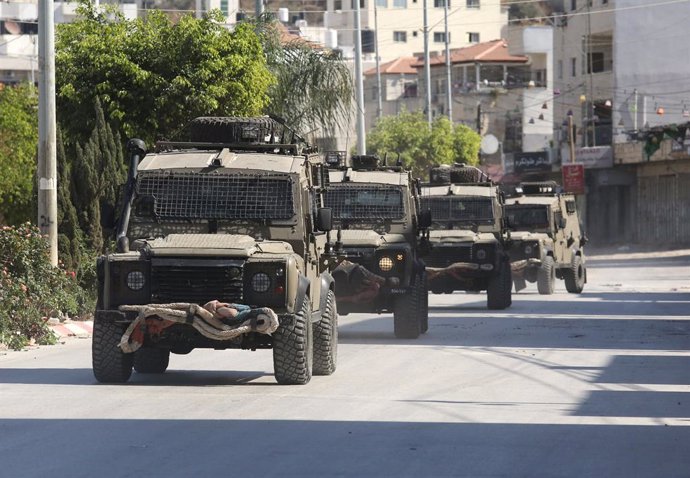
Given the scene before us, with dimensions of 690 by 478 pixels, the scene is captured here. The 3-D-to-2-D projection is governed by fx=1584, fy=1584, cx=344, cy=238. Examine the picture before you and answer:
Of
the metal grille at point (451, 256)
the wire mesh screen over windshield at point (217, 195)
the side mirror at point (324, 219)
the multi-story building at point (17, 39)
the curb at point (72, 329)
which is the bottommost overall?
the curb at point (72, 329)

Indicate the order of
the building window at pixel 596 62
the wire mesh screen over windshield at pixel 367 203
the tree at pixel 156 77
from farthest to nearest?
the building window at pixel 596 62 → the tree at pixel 156 77 → the wire mesh screen over windshield at pixel 367 203

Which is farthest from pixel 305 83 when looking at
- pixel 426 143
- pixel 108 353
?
pixel 426 143

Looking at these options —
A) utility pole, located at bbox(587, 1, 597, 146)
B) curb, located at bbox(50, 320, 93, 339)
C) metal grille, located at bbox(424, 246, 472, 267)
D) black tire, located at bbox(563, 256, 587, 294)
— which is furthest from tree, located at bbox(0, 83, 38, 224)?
utility pole, located at bbox(587, 1, 597, 146)

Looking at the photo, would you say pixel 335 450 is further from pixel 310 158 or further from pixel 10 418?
pixel 310 158

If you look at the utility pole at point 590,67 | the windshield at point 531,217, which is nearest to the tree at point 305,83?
the windshield at point 531,217

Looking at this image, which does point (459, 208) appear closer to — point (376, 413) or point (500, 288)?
point (500, 288)

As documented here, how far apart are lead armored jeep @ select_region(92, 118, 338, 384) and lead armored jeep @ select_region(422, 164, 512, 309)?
36.0 feet

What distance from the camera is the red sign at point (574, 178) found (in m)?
67.7

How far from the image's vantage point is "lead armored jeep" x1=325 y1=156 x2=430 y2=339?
21.2m

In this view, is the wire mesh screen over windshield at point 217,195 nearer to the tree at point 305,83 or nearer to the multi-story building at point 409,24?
the tree at point 305,83

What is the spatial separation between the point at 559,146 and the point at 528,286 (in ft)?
124

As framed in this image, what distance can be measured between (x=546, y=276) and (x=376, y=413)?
899 inches

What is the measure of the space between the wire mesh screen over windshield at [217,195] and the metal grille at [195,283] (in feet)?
4.63

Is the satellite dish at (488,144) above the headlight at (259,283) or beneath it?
above
